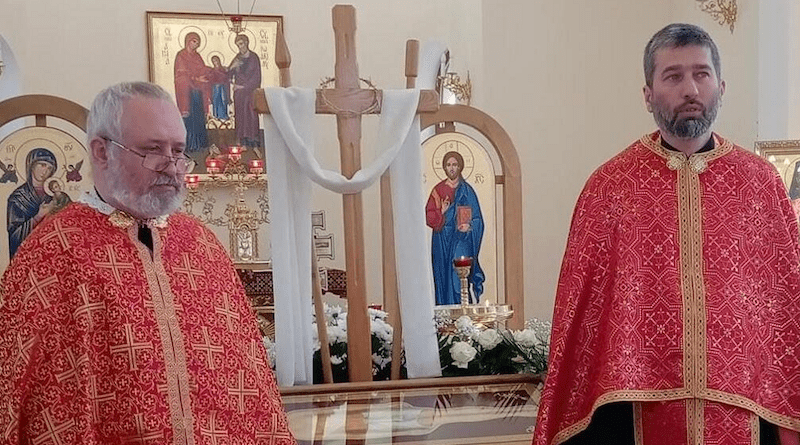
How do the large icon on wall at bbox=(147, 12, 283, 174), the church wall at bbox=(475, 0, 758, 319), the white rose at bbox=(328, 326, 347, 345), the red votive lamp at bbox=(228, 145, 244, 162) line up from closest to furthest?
the white rose at bbox=(328, 326, 347, 345) < the church wall at bbox=(475, 0, 758, 319) < the red votive lamp at bbox=(228, 145, 244, 162) < the large icon on wall at bbox=(147, 12, 283, 174)

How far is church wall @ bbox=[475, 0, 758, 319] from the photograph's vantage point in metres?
7.29

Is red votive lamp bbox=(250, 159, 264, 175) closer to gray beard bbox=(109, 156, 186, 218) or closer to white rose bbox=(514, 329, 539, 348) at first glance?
white rose bbox=(514, 329, 539, 348)

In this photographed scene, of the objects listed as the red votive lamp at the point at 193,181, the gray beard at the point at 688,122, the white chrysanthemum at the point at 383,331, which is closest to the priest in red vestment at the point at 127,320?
the gray beard at the point at 688,122

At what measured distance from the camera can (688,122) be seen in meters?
2.22

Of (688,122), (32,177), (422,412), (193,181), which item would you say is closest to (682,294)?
(688,122)

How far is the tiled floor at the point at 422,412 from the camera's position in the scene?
2.80 m

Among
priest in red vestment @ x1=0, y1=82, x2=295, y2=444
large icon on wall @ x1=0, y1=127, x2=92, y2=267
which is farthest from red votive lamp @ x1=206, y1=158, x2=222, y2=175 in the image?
priest in red vestment @ x1=0, y1=82, x2=295, y2=444

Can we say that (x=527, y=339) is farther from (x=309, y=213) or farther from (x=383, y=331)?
(x=309, y=213)

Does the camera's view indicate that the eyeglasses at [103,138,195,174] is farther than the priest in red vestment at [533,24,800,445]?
No

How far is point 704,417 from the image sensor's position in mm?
2223

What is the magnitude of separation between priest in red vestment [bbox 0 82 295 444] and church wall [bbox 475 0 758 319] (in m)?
5.45

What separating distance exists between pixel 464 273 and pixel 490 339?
0.51m

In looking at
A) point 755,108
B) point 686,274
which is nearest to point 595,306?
point 686,274

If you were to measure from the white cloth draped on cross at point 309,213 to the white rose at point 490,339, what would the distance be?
23 centimetres
